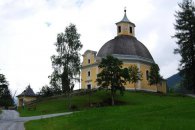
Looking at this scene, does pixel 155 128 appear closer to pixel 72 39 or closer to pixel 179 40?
pixel 179 40

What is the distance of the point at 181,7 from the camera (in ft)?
173

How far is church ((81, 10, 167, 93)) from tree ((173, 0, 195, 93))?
3135cm

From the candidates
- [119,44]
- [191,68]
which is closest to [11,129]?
[191,68]

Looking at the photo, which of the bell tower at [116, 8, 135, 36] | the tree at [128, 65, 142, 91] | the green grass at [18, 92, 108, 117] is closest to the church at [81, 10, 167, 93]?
the tree at [128, 65, 142, 91]

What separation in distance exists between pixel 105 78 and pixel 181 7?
17.2m

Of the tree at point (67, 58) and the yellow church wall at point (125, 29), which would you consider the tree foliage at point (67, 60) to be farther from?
the yellow church wall at point (125, 29)

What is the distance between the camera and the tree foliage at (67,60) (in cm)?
6041

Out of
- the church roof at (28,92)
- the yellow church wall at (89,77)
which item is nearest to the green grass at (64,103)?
the yellow church wall at (89,77)

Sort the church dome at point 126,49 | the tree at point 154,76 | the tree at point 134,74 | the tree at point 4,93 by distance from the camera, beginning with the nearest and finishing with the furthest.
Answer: the tree at point 4,93
the tree at point 134,74
the tree at point 154,76
the church dome at point 126,49

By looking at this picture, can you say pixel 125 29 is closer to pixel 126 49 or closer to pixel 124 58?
pixel 126 49

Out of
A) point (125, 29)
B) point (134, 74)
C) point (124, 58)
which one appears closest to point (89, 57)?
point (124, 58)

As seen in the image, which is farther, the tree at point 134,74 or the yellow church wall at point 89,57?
the yellow church wall at point 89,57

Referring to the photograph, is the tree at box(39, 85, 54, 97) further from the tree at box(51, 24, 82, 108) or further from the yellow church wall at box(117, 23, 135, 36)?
the tree at box(51, 24, 82, 108)

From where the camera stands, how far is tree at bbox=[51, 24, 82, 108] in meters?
60.4
